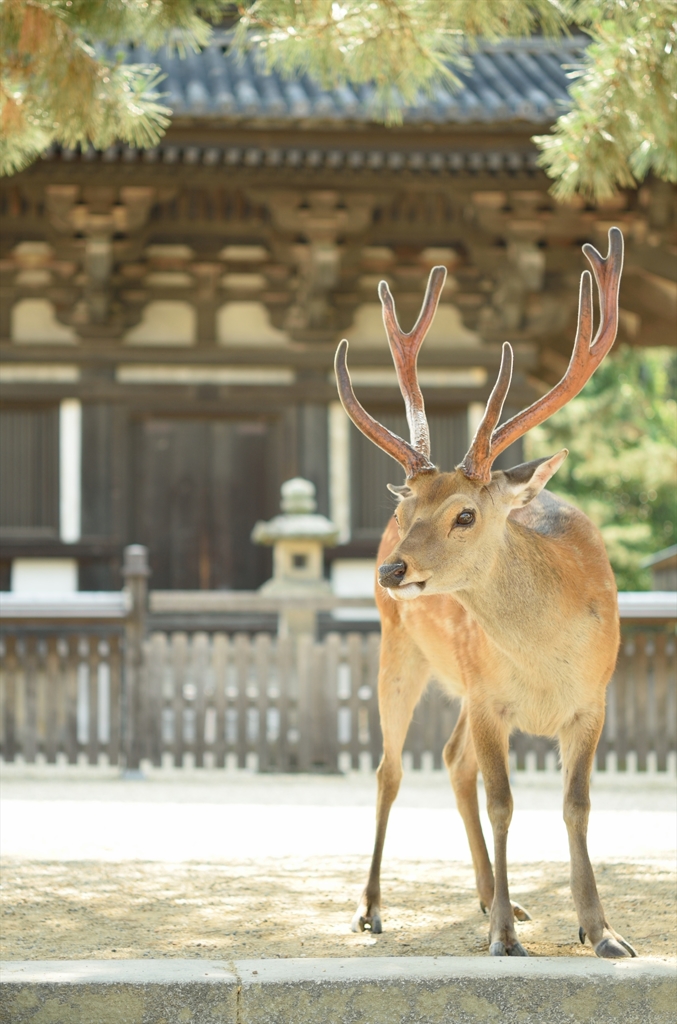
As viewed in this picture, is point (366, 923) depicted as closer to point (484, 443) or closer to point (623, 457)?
point (484, 443)

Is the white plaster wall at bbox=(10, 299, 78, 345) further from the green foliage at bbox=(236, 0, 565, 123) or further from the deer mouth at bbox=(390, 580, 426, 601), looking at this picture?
the deer mouth at bbox=(390, 580, 426, 601)

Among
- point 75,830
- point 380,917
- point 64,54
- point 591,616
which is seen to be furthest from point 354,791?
point 64,54

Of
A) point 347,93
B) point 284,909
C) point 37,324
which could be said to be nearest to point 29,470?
point 37,324

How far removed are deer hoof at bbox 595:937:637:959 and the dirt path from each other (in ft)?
0.53

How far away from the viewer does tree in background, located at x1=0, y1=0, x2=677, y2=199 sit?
503 centimetres

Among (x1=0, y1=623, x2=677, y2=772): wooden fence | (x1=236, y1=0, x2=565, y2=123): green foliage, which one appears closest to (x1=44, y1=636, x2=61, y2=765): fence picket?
(x1=0, y1=623, x2=677, y2=772): wooden fence

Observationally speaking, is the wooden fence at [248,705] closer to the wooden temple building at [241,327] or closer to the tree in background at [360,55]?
the wooden temple building at [241,327]

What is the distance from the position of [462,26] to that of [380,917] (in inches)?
147

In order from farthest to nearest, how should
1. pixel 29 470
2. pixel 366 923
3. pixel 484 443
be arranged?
pixel 29 470, pixel 366 923, pixel 484 443

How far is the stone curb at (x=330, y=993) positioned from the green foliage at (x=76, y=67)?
3.59 m

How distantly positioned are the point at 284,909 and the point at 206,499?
7243 millimetres

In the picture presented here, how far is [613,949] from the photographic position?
3537mm

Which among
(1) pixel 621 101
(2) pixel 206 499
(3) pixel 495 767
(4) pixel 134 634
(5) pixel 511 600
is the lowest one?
(3) pixel 495 767

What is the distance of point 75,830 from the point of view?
20.0ft
